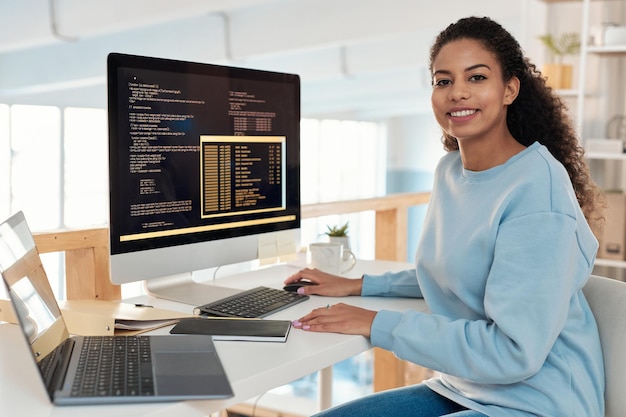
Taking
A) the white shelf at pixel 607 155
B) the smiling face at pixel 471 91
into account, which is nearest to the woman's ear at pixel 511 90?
the smiling face at pixel 471 91

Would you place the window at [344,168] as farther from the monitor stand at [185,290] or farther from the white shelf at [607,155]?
the monitor stand at [185,290]

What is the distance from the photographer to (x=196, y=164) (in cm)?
158

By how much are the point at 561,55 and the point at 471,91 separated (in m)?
3.12

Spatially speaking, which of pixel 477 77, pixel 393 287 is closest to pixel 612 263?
pixel 393 287

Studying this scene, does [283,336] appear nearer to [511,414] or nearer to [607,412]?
[511,414]

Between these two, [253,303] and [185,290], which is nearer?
[253,303]

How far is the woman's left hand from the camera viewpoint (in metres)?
1.36

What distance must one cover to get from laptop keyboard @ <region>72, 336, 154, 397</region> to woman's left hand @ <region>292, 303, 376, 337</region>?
0.30 metres

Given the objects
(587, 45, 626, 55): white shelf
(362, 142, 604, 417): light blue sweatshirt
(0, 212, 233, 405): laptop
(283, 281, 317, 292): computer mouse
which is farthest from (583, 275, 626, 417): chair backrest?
(587, 45, 626, 55): white shelf

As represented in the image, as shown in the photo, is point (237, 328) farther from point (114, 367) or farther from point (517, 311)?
point (517, 311)

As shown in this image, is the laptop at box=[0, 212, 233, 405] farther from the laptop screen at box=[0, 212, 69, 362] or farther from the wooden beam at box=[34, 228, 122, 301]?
the wooden beam at box=[34, 228, 122, 301]

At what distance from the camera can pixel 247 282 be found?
6.04 ft

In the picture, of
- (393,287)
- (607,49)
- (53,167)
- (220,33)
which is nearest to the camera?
(393,287)

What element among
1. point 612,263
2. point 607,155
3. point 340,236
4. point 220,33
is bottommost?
point 612,263
